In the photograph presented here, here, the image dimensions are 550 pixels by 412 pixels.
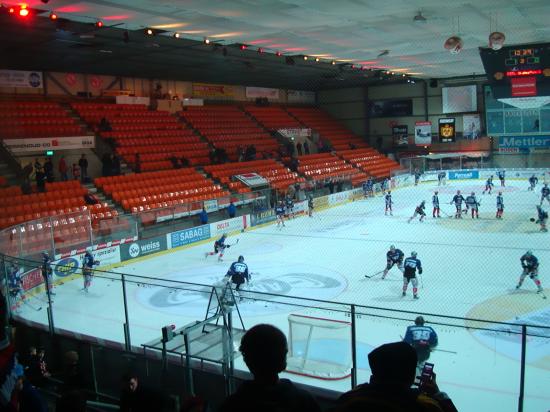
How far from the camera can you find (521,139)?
59.0 feet

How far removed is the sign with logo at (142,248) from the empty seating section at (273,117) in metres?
18.0

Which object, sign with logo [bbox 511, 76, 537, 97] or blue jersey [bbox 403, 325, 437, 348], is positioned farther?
sign with logo [bbox 511, 76, 537, 97]

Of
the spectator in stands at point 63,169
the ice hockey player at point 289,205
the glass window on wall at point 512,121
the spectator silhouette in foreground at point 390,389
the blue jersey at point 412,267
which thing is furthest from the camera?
the glass window on wall at point 512,121

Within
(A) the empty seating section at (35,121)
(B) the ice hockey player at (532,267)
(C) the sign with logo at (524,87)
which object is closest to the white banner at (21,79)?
(A) the empty seating section at (35,121)

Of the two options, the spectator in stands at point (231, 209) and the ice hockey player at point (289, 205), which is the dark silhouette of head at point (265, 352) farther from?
the ice hockey player at point (289, 205)

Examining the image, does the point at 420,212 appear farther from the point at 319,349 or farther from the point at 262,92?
the point at 262,92

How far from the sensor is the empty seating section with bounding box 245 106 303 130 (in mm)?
34094

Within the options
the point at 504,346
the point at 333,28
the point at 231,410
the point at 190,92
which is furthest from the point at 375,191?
the point at 231,410

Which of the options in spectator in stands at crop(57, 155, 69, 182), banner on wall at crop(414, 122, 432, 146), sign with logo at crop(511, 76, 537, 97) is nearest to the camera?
sign with logo at crop(511, 76, 537, 97)

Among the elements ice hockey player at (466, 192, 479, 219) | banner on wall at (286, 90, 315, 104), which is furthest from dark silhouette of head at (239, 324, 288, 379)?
banner on wall at (286, 90, 315, 104)

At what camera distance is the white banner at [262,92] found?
1368 inches

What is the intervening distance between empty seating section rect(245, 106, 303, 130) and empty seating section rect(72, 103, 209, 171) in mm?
6608

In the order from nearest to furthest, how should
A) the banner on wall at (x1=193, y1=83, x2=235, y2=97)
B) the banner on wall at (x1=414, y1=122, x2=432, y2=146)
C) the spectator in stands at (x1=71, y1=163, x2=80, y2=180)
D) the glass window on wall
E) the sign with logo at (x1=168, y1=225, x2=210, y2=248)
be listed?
the sign with logo at (x1=168, y1=225, x2=210, y2=248), the spectator in stands at (x1=71, y1=163, x2=80, y2=180), the glass window on wall, the banner on wall at (x1=193, y1=83, x2=235, y2=97), the banner on wall at (x1=414, y1=122, x2=432, y2=146)

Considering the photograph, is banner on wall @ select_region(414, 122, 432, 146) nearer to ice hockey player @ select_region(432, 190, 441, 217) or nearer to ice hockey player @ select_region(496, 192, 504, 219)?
ice hockey player @ select_region(432, 190, 441, 217)
